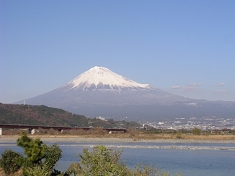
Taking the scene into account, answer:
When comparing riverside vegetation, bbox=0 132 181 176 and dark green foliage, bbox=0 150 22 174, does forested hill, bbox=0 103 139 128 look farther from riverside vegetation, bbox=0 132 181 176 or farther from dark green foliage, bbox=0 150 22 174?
riverside vegetation, bbox=0 132 181 176

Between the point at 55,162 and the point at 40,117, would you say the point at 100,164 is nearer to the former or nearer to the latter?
the point at 55,162

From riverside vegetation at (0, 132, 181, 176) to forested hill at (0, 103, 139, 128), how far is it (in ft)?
193

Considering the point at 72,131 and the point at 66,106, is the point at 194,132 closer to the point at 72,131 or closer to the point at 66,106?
the point at 72,131

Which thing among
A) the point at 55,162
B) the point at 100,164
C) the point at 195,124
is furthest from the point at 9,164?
the point at 195,124

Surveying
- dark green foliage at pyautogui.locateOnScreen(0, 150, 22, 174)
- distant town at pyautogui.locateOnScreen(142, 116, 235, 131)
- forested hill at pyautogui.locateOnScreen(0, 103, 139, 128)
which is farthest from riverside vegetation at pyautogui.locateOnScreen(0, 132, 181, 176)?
distant town at pyautogui.locateOnScreen(142, 116, 235, 131)

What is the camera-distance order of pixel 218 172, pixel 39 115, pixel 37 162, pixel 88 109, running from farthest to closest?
pixel 88 109 → pixel 39 115 → pixel 218 172 → pixel 37 162

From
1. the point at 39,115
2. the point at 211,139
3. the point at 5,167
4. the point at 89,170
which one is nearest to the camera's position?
the point at 89,170

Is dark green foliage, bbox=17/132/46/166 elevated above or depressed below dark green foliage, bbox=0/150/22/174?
above

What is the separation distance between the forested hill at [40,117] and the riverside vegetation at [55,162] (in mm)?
58908

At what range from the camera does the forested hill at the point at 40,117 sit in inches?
3132

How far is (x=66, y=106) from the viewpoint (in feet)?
594

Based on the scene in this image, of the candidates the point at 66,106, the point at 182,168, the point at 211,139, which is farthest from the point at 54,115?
the point at 66,106

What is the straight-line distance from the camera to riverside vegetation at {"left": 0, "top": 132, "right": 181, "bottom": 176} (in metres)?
10.4

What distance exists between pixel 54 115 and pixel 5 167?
71.4 m
